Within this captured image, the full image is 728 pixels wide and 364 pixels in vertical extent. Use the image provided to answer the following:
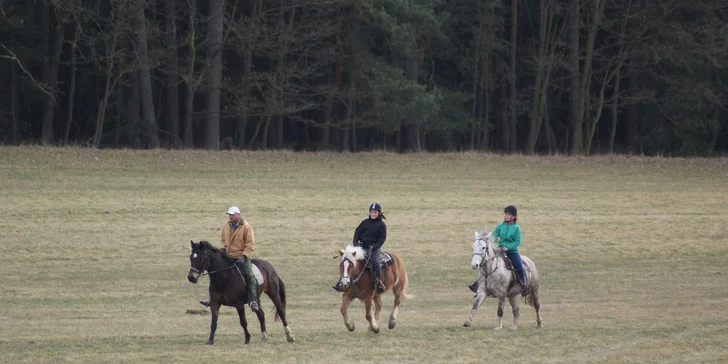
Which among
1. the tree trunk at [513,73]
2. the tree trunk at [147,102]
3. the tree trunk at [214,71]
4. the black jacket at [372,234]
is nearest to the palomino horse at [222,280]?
the black jacket at [372,234]

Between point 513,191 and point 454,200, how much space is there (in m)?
3.61

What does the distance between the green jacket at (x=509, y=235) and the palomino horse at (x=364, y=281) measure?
185 centimetres

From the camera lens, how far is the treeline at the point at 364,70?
5341 cm

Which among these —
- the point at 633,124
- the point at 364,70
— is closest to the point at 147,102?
the point at 364,70

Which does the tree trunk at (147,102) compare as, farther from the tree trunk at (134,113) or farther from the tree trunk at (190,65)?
the tree trunk at (190,65)

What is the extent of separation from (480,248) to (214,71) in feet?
117

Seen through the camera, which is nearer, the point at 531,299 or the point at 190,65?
the point at 531,299

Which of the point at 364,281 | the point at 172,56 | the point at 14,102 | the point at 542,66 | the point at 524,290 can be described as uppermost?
the point at 542,66

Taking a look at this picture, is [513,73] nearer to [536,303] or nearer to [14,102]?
[14,102]

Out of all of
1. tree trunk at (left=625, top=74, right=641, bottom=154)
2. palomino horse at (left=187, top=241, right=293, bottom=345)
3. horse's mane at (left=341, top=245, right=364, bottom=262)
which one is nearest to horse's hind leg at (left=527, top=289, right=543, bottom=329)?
horse's mane at (left=341, top=245, right=364, bottom=262)

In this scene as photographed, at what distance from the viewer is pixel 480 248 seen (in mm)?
19328

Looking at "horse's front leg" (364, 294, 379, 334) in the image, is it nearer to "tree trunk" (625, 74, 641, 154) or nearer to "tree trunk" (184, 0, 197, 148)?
"tree trunk" (184, 0, 197, 148)

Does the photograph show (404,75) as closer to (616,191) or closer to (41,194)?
(616,191)

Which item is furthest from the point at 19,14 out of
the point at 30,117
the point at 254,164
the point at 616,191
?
the point at 616,191
